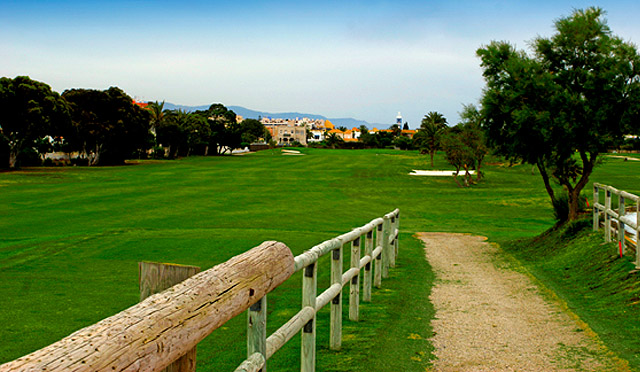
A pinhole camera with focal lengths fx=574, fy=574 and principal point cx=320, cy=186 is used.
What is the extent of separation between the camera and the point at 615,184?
158 feet

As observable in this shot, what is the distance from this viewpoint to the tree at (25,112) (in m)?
50.5

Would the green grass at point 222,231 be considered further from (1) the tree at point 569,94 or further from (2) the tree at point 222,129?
(2) the tree at point 222,129

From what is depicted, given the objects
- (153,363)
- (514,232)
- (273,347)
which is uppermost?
(153,363)

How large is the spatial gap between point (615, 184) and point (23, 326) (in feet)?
163

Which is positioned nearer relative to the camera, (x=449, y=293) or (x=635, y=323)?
(x=635, y=323)

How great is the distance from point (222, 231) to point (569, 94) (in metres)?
12.0

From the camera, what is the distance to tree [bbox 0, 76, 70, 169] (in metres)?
50.5

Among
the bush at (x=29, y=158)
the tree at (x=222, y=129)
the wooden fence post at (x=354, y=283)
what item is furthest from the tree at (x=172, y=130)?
the wooden fence post at (x=354, y=283)

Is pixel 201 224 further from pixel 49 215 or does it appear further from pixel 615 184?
pixel 615 184

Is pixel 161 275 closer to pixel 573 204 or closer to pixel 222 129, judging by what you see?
pixel 573 204

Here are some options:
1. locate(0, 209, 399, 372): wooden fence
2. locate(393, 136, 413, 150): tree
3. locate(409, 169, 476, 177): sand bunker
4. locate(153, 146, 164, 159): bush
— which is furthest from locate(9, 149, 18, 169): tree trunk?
locate(393, 136, 413, 150): tree

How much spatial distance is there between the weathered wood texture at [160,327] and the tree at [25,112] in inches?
2079

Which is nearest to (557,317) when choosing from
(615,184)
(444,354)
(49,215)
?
(444,354)

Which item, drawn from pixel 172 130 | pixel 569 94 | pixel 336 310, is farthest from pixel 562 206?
pixel 172 130
